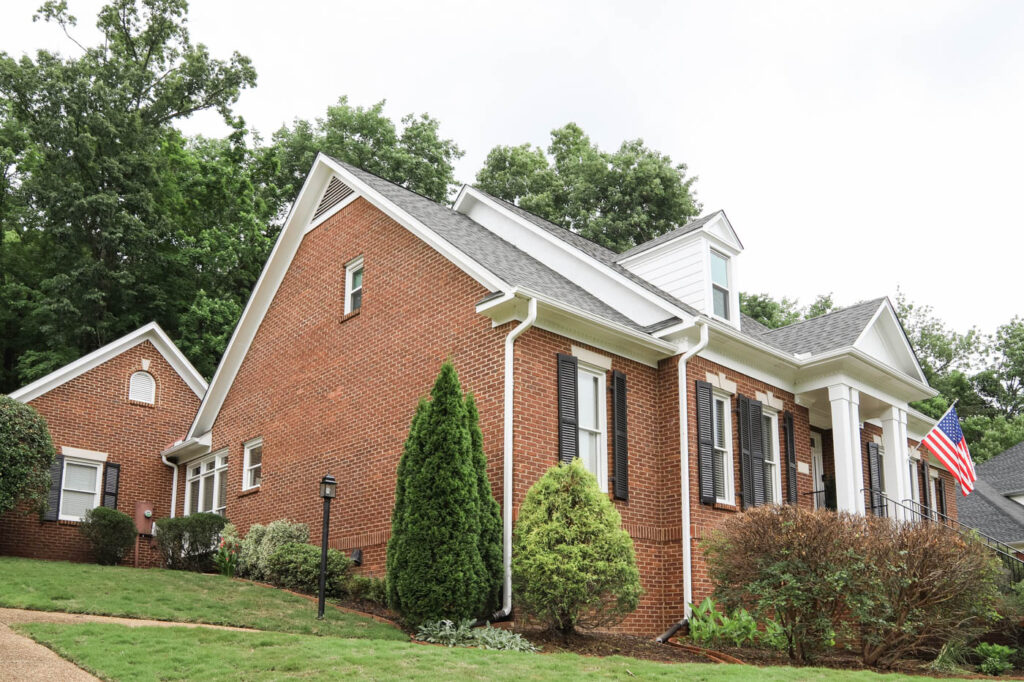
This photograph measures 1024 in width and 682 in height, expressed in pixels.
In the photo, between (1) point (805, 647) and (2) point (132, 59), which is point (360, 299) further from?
(2) point (132, 59)

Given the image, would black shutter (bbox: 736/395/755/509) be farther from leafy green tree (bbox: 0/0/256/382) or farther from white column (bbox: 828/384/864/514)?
leafy green tree (bbox: 0/0/256/382)

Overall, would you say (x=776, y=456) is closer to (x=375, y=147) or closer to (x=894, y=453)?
(x=894, y=453)

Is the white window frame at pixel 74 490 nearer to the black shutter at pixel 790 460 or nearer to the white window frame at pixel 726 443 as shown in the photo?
the white window frame at pixel 726 443

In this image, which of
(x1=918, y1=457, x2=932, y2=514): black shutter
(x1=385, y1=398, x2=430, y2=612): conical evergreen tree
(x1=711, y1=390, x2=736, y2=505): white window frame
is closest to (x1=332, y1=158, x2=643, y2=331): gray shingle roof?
(x1=711, y1=390, x2=736, y2=505): white window frame

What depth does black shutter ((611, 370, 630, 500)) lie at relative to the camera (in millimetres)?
13172

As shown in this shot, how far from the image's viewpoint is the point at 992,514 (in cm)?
2805

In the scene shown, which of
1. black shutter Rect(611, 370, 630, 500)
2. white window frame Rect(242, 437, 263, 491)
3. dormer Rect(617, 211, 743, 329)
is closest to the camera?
black shutter Rect(611, 370, 630, 500)

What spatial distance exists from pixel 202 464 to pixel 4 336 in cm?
1491

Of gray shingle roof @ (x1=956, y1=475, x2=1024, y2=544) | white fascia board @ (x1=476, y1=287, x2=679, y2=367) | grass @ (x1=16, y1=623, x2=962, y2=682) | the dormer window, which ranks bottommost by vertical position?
grass @ (x1=16, y1=623, x2=962, y2=682)

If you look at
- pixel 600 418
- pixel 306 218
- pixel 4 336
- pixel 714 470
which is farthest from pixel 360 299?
pixel 4 336

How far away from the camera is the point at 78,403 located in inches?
851

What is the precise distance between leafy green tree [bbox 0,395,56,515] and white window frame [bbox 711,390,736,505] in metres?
12.9

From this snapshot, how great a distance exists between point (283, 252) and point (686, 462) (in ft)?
30.9

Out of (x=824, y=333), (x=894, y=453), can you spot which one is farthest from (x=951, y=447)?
(x=824, y=333)
